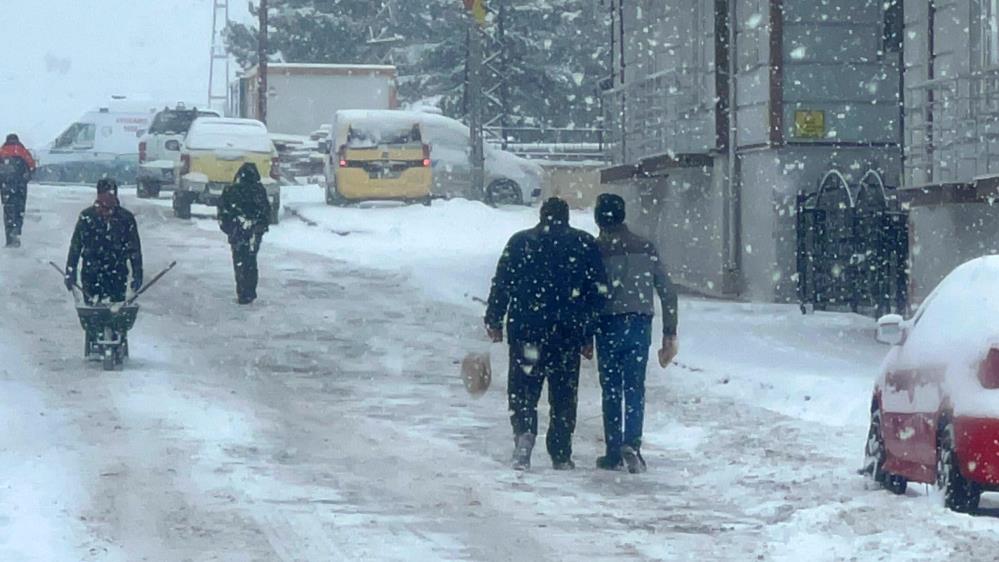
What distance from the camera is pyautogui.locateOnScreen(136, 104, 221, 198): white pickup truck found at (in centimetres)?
4012

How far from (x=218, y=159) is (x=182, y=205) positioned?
164 cm

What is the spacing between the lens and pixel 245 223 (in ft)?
78.7

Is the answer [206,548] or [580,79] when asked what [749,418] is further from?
[580,79]

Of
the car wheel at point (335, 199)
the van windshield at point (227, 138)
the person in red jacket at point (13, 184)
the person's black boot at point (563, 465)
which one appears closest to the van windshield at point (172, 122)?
the car wheel at point (335, 199)

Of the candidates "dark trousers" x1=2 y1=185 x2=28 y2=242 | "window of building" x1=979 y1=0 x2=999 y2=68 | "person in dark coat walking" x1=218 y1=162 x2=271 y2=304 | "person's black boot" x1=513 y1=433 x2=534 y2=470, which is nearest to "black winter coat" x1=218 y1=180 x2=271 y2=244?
"person in dark coat walking" x1=218 y1=162 x2=271 y2=304

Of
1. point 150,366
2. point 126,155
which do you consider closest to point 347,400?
point 150,366

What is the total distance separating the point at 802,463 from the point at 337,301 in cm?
1270

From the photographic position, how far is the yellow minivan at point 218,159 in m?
34.5

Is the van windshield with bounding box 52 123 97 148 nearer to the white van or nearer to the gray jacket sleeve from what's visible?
the white van

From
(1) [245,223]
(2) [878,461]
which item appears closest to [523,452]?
(2) [878,461]

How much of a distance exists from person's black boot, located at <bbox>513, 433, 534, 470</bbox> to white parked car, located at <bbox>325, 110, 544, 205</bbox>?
27.7 metres

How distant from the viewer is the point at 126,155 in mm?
47062

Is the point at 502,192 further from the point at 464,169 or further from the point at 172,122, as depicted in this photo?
the point at 172,122

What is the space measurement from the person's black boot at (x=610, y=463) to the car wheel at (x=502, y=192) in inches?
1202
